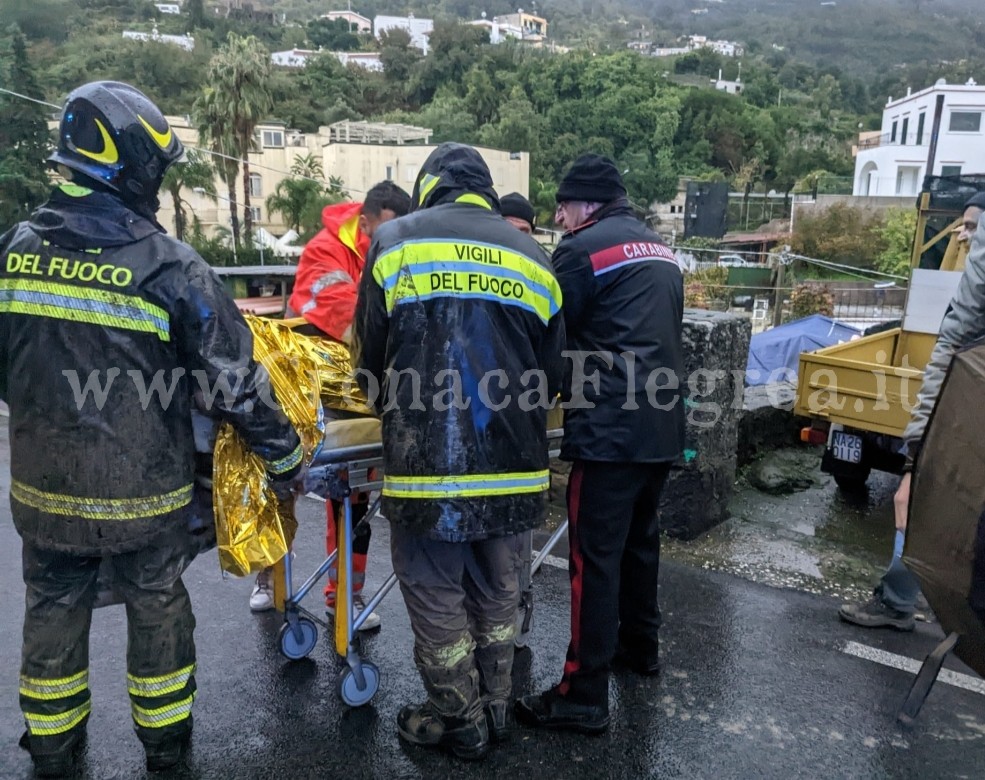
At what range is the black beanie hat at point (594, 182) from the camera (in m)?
2.98

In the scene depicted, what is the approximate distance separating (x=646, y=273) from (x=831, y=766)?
6.13 feet

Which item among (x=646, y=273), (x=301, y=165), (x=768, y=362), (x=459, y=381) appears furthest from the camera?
(x=301, y=165)

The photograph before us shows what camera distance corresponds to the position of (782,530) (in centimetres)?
490

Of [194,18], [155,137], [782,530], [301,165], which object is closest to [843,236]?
[301,165]

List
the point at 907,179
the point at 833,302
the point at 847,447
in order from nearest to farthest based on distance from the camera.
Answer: the point at 847,447 → the point at 833,302 → the point at 907,179

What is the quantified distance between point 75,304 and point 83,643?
110 cm

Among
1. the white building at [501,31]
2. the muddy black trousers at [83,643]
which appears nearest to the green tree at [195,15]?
the white building at [501,31]

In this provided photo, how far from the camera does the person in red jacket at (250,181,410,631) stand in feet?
11.2

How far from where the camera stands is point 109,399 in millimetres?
2314

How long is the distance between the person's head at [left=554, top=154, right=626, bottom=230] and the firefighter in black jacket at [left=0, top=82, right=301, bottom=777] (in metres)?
1.34

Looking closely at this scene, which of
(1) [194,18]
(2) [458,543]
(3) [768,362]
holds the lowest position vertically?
(3) [768,362]

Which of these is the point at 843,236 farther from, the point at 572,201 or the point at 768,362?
the point at 572,201

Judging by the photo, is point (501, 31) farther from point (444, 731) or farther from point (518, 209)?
point (444, 731)

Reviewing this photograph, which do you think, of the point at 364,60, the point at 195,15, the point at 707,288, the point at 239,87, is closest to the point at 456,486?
the point at 707,288
